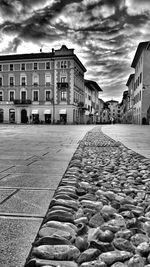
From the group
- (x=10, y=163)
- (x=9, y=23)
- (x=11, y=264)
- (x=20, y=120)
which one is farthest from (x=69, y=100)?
Answer: (x=11, y=264)

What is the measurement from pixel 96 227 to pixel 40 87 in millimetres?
48767

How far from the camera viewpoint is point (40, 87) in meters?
49.0

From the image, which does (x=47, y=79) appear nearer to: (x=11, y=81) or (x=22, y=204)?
(x=11, y=81)

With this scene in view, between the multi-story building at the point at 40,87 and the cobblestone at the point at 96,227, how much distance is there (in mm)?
44874

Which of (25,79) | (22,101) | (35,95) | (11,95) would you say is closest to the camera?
(22,101)

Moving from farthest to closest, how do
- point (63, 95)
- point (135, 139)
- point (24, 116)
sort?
point (24, 116), point (63, 95), point (135, 139)

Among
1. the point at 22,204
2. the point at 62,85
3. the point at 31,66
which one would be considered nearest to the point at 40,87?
the point at 31,66

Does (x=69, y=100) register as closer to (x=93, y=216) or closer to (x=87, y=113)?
(x=87, y=113)

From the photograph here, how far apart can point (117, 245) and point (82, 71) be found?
5718 centimetres

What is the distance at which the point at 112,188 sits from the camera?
2.68 m

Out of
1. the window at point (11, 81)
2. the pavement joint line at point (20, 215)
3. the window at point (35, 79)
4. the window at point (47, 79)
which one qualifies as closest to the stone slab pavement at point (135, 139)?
the pavement joint line at point (20, 215)

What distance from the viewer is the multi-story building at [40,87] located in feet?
155

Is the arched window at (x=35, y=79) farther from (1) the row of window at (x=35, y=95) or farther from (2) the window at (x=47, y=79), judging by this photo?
(2) the window at (x=47, y=79)

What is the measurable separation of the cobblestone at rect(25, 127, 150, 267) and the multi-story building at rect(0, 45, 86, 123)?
4487 centimetres
